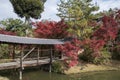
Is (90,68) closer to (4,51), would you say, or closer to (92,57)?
(92,57)

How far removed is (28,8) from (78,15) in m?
14.2

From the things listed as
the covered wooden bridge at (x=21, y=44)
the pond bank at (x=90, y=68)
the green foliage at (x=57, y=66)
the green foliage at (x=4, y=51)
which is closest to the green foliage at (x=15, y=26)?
the green foliage at (x=4, y=51)

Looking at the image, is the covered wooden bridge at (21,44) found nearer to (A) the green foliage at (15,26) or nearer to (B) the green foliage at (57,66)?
(B) the green foliage at (57,66)

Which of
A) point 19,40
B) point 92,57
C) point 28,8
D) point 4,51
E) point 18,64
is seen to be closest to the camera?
point 18,64

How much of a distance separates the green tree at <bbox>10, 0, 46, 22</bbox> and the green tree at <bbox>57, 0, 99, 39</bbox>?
39.9 ft

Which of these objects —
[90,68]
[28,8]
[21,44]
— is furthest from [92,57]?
[28,8]

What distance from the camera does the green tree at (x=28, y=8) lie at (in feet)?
142

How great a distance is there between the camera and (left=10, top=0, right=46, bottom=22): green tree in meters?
43.3

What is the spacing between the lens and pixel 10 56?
3325cm

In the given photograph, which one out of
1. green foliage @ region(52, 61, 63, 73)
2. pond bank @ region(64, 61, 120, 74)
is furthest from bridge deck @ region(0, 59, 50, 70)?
pond bank @ region(64, 61, 120, 74)

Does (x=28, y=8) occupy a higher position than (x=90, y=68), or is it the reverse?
(x=28, y=8)

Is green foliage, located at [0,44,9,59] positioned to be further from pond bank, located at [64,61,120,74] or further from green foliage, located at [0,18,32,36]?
pond bank, located at [64,61,120,74]

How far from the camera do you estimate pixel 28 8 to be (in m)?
43.5

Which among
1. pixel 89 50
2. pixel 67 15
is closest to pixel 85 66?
pixel 89 50
